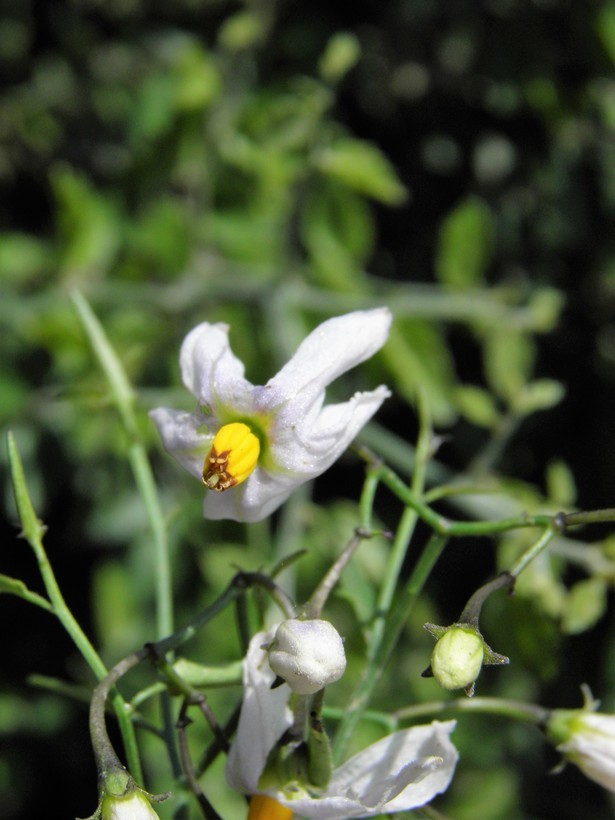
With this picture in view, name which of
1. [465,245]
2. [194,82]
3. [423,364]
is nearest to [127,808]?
[423,364]

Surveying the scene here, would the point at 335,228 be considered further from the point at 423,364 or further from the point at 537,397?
the point at 537,397


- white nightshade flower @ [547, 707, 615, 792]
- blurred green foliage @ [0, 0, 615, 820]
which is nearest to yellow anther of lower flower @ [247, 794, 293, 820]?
white nightshade flower @ [547, 707, 615, 792]

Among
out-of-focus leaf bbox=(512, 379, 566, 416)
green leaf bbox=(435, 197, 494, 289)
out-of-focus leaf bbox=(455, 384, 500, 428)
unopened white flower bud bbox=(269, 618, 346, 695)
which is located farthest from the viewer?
green leaf bbox=(435, 197, 494, 289)

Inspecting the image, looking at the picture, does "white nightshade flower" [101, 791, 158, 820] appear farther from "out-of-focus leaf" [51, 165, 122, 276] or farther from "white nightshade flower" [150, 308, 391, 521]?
"out-of-focus leaf" [51, 165, 122, 276]

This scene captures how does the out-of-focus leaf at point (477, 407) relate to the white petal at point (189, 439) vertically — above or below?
below

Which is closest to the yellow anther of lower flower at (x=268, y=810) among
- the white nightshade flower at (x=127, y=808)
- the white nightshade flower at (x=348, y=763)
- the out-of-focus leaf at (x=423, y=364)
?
the white nightshade flower at (x=348, y=763)

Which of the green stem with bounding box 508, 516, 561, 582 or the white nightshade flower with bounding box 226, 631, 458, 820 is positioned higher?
the green stem with bounding box 508, 516, 561, 582

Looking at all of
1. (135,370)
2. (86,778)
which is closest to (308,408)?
(135,370)

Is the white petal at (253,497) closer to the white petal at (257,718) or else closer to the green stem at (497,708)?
the white petal at (257,718)
